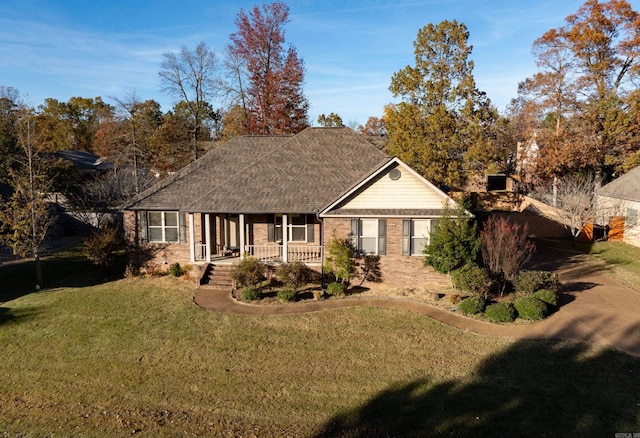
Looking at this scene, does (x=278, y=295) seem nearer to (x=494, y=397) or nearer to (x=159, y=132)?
(x=494, y=397)

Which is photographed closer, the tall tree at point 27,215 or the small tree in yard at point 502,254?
the small tree in yard at point 502,254

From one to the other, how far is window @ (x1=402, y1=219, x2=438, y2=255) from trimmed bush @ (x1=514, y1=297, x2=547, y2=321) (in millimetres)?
4946

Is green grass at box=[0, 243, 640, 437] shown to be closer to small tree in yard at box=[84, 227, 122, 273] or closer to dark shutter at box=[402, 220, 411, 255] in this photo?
dark shutter at box=[402, 220, 411, 255]

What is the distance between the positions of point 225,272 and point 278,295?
385 cm

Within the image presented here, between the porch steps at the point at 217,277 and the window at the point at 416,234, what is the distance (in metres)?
8.16

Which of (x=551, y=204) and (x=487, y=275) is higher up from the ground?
(x=551, y=204)

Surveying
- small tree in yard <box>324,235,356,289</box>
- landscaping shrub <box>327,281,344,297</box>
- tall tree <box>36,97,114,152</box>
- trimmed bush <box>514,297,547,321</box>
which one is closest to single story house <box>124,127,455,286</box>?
small tree in yard <box>324,235,356,289</box>

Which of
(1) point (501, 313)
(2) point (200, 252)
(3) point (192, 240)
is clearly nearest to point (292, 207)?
(3) point (192, 240)

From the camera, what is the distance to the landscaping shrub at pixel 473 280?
16.8 meters

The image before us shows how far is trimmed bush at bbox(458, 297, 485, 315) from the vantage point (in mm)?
15906

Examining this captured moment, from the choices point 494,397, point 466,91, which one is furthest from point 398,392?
point 466,91

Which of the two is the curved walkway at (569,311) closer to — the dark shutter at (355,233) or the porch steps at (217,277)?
the porch steps at (217,277)

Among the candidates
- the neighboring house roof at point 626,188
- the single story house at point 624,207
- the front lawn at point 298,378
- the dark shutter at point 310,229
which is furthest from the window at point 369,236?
the neighboring house roof at point 626,188

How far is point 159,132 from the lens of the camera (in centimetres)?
4188
